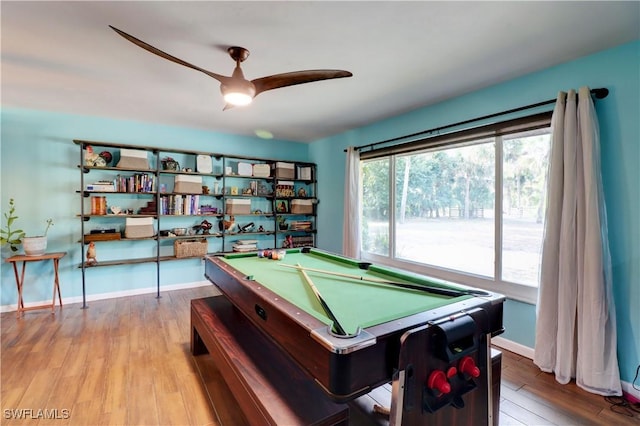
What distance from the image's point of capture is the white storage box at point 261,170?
4651mm

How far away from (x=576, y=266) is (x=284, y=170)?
382 cm

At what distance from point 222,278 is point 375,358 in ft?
4.78

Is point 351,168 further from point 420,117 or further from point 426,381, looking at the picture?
point 426,381

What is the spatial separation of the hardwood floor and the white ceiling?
2141mm

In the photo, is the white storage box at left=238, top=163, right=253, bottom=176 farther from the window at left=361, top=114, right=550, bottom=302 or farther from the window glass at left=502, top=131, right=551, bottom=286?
the window glass at left=502, top=131, right=551, bottom=286

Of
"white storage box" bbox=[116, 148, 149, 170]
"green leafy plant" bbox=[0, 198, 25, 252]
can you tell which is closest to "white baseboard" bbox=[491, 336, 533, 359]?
"white storage box" bbox=[116, 148, 149, 170]

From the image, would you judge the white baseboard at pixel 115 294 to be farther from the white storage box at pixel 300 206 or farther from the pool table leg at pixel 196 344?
the pool table leg at pixel 196 344

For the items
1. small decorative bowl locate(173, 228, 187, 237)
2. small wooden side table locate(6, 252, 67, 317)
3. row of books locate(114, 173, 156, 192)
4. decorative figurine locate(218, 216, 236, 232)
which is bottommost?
small wooden side table locate(6, 252, 67, 317)

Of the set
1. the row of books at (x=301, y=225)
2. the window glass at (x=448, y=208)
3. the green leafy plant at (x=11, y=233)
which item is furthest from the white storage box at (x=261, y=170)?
the green leafy plant at (x=11, y=233)

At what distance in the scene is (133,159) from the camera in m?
3.73

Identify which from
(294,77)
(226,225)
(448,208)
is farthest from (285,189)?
(294,77)

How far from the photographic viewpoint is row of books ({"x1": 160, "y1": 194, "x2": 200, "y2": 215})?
402cm

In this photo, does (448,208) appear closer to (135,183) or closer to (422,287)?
(422,287)

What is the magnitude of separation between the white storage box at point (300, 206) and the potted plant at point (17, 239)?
3.16 meters
